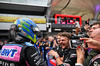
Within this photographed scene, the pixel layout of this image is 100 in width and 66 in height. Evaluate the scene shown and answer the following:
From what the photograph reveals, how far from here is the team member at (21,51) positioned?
3.49 ft

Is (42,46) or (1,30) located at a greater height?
(1,30)

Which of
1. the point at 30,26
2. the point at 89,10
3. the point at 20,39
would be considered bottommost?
the point at 20,39

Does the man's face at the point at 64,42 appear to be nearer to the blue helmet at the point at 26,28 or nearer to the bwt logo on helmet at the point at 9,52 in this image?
the blue helmet at the point at 26,28

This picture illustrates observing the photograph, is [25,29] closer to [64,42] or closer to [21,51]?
[21,51]

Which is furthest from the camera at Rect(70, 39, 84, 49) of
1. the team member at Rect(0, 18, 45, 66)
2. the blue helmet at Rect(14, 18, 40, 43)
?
the blue helmet at Rect(14, 18, 40, 43)

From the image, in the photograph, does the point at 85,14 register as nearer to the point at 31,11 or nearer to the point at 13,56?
the point at 13,56

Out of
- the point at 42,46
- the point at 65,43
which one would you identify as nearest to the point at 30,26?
the point at 65,43

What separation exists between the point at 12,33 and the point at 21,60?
46 centimetres

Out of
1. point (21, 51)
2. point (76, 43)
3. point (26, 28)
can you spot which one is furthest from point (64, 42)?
point (21, 51)

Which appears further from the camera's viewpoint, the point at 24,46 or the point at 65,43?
the point at 65,43

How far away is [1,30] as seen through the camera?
9.88 meters

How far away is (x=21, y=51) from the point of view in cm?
108

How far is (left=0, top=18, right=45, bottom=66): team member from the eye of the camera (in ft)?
3.49

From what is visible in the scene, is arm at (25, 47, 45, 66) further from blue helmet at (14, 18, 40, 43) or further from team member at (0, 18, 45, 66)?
blue helmet at (14, 18, 40, 43)
